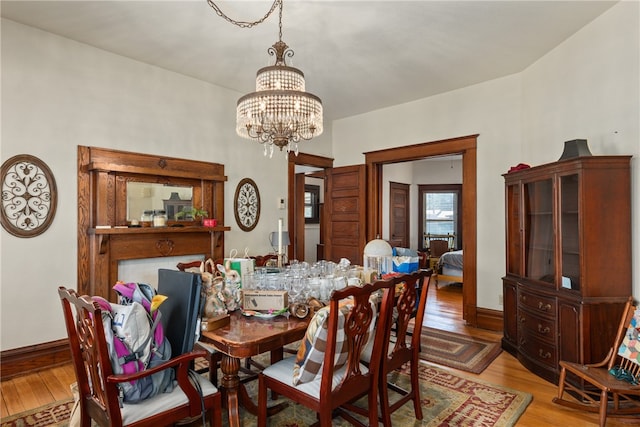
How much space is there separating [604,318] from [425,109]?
3.27 meters

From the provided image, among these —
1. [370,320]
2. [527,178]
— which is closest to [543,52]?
[527,178]

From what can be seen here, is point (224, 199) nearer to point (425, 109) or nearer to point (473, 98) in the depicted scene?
point (425, 109)

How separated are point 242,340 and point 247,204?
3157 mm

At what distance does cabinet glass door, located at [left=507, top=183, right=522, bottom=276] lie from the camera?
3501 millimetres

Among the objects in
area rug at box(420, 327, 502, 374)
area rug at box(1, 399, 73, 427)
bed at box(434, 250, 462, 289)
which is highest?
bed at box(434, 250, 462, 289)

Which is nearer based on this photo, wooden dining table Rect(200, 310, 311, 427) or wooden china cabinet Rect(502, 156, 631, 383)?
wooden dining table Rect(200, 310, 311, 427)

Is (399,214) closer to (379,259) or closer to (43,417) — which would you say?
(379,259)

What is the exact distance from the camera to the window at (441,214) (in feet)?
29.1

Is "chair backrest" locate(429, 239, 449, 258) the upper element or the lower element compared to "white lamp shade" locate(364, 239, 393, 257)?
lower

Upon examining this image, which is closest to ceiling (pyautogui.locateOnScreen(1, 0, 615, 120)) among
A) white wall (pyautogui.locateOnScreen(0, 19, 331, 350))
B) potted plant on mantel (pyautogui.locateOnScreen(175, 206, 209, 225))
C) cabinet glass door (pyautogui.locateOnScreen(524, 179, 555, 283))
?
white wall (pyautogui.locateOnScreen(0, 19, 331, 350))

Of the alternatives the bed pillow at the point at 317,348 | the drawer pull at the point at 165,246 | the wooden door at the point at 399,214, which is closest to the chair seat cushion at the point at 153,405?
the bed pillow at the point at 317,348

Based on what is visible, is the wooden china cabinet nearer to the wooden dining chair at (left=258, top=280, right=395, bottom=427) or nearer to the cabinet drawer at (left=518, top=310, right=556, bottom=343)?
the cabinet drawer at (left=518, top=310, right=556, bottom=343)

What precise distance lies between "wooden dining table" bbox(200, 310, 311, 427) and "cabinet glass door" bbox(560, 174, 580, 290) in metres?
2.15

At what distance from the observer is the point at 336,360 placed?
170 cm
